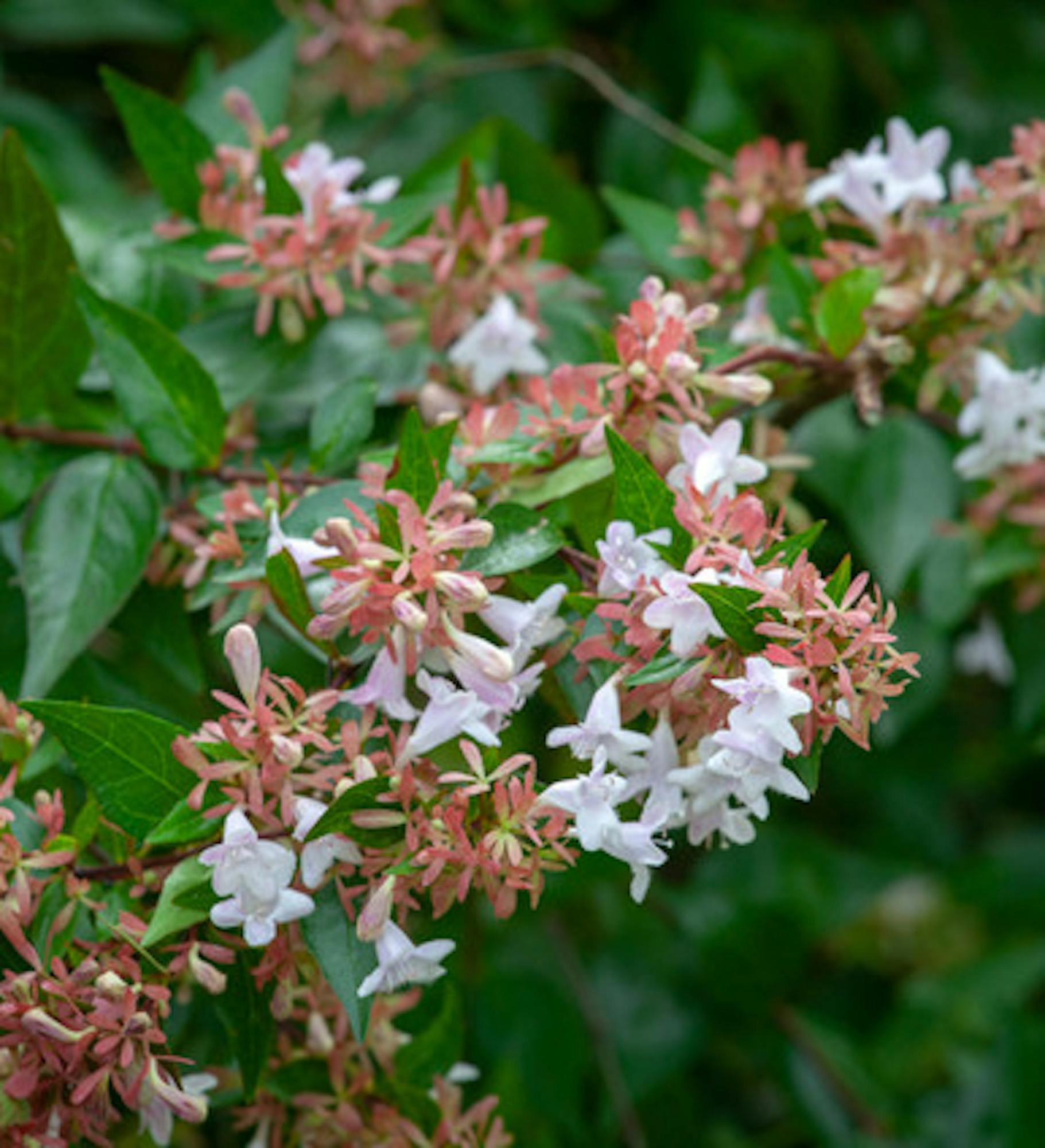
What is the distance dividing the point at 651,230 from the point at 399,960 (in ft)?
2.34

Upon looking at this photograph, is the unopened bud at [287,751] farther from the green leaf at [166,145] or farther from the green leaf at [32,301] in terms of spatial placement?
the green leaf at [166,145]

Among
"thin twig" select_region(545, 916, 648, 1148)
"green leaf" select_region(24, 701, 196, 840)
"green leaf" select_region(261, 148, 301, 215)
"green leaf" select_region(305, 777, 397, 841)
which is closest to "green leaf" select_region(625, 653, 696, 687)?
"green leaf" select_region(305, 777, 397, 841)

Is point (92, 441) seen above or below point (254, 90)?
below

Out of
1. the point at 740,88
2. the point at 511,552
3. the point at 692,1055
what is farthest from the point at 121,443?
the point at 740,88

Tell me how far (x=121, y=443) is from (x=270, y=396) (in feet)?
0.40

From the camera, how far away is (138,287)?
3.49 ft

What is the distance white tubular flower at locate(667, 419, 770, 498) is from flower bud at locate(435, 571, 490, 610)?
14 centimetres

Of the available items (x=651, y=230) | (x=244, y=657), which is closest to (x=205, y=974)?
(x=244, y=657)

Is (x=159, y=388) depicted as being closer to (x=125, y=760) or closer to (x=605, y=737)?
(x=125, y=760)

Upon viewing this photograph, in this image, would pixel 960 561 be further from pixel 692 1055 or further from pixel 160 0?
pixel 160 0

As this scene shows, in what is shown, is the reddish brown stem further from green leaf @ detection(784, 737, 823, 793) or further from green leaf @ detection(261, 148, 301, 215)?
green leaf @ detection(784, 737, 823, 793)

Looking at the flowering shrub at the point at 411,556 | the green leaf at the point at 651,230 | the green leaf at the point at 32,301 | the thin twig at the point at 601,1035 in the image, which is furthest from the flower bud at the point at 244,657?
the thin twig at the point at 601,1035

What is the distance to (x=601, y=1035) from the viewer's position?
1464mm

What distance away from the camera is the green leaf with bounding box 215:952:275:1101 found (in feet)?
2.37
